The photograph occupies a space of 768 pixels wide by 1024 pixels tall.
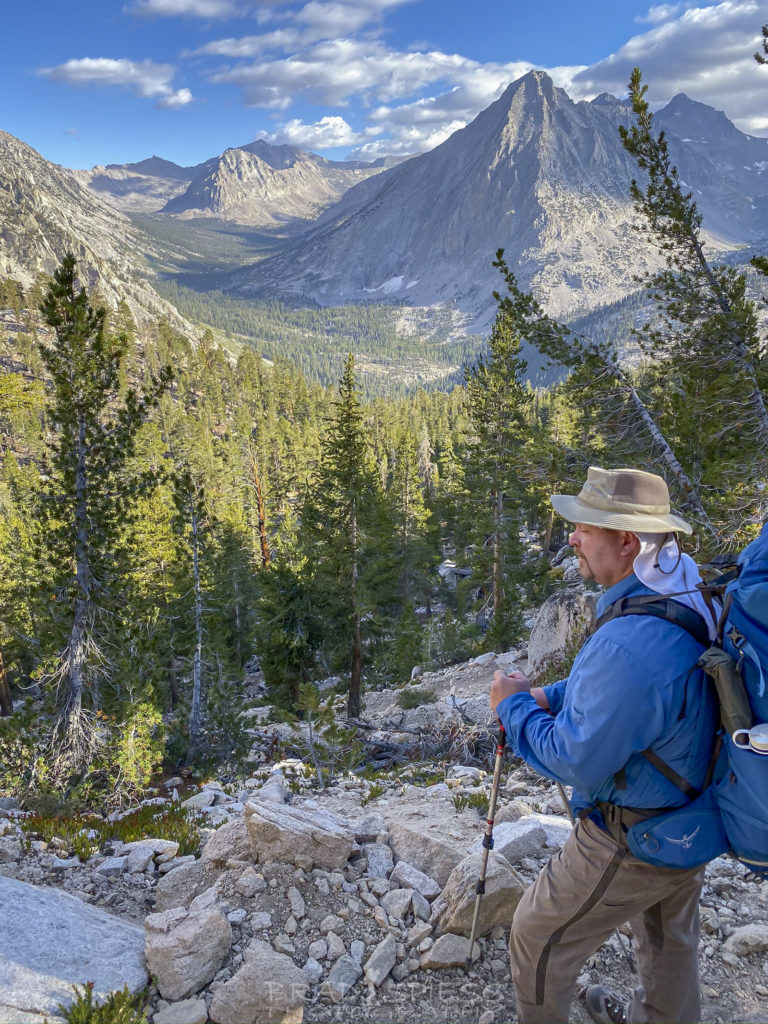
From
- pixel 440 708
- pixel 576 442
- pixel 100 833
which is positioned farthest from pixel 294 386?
pixel 100 833

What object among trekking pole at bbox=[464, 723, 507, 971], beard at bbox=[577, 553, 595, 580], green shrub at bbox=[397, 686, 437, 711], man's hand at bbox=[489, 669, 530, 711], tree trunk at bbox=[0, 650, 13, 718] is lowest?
tree trunk at bbox=[0, 650, 13, 718]

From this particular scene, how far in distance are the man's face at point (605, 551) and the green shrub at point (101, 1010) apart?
3.44m

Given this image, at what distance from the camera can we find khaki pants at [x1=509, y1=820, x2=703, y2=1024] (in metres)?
2.55

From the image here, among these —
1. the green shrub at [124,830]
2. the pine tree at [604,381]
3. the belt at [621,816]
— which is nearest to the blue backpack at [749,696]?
the belt at [621,816]

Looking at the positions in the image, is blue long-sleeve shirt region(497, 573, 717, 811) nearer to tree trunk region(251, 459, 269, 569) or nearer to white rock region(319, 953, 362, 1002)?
white rock region(319, 953, 362, 1002)

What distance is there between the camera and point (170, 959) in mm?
3477

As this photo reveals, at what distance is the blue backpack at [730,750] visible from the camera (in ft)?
6.87

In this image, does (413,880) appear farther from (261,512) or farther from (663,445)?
(261,512)

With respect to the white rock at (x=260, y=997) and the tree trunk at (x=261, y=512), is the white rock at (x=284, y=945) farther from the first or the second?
the tree trunk at (x=261, y=512)

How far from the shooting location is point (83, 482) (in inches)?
447

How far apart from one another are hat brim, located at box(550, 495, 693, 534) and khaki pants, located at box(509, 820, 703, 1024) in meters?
1.40

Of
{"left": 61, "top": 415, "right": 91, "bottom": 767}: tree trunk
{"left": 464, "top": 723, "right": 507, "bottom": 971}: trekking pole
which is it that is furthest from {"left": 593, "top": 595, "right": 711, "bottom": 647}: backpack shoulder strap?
{"left": 61, "top": 415, "right": 91, "bottom": 767}: tree trunk

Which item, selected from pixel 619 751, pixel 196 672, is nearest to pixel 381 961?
pixel 619 751

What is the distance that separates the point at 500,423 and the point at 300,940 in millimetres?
19274
